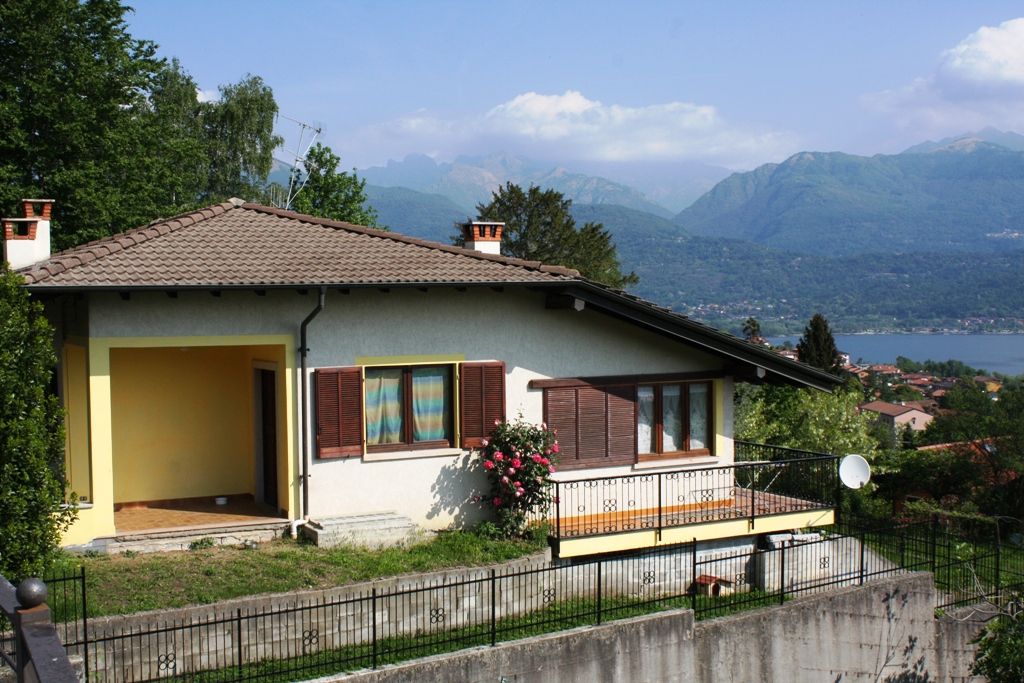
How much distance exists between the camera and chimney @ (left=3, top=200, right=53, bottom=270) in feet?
46.1

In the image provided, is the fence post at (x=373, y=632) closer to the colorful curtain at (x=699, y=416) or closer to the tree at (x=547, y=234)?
the colorful curtain at (x=699, y=416)

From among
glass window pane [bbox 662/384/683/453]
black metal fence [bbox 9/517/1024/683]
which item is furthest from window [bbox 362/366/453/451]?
glass window pane [bbox 662/384/683/453]

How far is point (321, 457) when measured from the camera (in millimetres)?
13836

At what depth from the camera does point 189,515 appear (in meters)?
14.2

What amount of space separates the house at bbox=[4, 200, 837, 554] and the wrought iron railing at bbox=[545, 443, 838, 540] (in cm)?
5

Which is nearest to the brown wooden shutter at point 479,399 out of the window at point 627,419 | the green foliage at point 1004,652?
the window at point 627,419

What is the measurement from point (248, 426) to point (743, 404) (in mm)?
19113

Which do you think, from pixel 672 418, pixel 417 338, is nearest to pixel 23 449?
pixel 417 338

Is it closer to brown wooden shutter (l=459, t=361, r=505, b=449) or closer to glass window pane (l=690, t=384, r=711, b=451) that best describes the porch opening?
brown wooden shutter (l=459, t=361, r=505, b=449)

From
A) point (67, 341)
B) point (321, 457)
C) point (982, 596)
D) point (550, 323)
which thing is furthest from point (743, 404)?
point (67, 341)

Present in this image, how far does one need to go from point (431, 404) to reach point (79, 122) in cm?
1810

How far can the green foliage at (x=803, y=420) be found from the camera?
3147cm

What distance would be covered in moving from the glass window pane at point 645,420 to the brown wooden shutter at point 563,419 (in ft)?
3.91

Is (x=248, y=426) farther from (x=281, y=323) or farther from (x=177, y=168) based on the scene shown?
(x=177, y=168)
